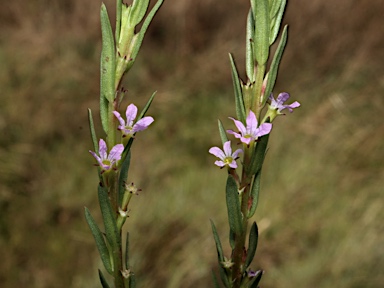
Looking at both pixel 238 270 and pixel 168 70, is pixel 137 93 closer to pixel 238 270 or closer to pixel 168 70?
pixel 168 70

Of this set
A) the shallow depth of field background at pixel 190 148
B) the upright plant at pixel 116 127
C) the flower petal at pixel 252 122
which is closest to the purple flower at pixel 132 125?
the upright plant at pixel 116 127

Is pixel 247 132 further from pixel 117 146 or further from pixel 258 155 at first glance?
A: pixel 117 146

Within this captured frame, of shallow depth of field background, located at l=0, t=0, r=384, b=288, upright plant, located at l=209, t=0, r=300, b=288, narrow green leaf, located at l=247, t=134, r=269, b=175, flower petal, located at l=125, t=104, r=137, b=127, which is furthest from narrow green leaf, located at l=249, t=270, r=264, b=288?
shallow depth of field background, located at l=0, t=0, r=384, b=288

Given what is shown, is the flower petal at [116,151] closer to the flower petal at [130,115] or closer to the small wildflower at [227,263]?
the flower petal at [130,115]

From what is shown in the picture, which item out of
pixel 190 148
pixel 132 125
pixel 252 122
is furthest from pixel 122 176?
pixel 190 148

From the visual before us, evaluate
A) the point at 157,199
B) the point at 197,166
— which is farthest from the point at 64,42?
the point at 157,199
